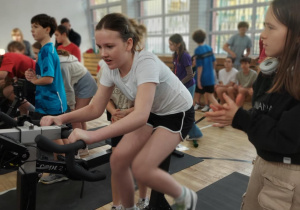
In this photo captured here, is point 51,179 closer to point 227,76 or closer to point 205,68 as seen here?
point 205,68

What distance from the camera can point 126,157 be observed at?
133cm

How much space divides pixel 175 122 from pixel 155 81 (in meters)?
0.32

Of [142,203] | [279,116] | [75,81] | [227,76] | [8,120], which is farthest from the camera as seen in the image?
[227,76]

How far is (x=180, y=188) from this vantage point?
1.00 meters

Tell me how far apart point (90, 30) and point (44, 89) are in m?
9.72

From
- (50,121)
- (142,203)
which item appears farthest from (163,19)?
(50,121)

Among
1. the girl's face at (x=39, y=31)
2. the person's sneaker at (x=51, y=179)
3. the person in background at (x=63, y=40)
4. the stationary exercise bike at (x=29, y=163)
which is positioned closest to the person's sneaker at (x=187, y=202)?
the stationary exercise bike at (x=29, y=163)

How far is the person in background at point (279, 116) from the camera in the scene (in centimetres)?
106

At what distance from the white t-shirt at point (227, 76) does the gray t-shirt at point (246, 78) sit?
196mm

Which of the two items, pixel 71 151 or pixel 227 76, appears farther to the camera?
pixel 227 76

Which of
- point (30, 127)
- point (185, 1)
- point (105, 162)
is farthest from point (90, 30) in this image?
point (30, 127)

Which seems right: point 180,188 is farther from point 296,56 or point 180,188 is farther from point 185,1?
point 185,1

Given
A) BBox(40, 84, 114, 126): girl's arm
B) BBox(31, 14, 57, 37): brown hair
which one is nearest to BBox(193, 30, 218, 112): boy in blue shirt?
BBox(31, 14, 57, 37): brown hair

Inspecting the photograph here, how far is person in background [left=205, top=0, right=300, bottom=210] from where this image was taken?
3.48 ft
